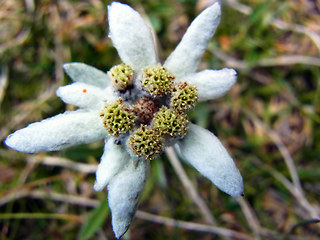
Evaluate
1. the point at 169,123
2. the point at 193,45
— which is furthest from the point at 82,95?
the point at 193,45

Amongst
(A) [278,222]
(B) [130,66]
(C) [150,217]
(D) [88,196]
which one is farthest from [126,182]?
(A) [278,222]

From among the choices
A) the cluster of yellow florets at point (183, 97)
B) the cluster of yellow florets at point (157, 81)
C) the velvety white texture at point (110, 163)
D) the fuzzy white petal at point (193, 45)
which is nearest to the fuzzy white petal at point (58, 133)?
the velvety white texture at point (110, 163)

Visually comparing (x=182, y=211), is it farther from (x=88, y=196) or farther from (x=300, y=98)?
(x=300, y=98)

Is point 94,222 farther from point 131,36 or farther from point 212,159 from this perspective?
point 131,36

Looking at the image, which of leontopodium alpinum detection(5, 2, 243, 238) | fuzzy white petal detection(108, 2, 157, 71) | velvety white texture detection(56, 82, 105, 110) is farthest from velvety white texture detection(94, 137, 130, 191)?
fuzzy white petal detection(108, 2, 157, 71)

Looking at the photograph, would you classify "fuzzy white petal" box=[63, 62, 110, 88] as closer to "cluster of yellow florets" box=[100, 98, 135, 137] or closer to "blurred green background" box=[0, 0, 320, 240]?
"cluster of yellow florets" box=[100, 98, 135, 137]

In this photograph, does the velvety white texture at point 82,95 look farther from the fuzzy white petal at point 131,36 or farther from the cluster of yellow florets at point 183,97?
the cluster of yellow florets at point 183,97
